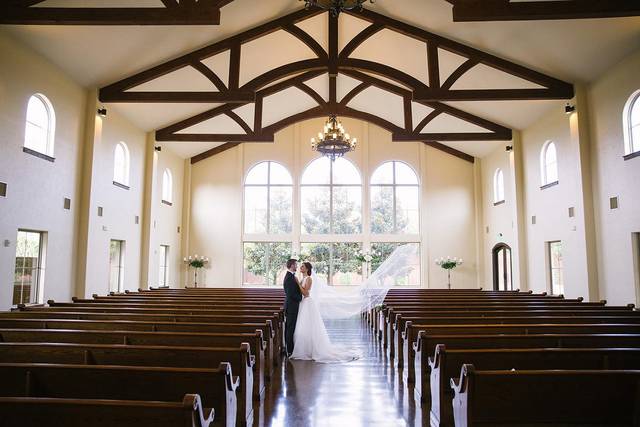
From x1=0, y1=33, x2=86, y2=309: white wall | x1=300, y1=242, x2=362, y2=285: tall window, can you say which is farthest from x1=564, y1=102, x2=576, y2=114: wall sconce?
x1=0, y1=33, x2=86, y2=309: white wall

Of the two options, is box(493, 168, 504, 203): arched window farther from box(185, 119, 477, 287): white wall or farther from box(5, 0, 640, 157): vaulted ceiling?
box(5, 0, 640, 157): vaulted ceiling

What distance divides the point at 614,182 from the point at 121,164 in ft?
34.6

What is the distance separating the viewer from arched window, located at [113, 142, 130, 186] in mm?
10922

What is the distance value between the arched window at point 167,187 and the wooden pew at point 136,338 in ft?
33.3

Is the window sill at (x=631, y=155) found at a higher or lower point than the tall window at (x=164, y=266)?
higher

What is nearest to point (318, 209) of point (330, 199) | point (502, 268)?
point (330, 199)

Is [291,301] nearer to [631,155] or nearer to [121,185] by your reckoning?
[631,155]

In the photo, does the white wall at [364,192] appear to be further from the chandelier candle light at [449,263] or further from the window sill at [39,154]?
the window sill at [39,154]

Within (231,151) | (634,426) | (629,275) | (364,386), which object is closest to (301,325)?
(364,386)

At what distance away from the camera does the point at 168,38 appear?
8500 mm

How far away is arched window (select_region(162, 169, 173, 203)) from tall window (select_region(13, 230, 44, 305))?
5.82 m

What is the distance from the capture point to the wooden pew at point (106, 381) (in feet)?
8.41

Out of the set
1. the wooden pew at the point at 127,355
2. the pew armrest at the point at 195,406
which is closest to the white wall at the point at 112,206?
the wooden pew at the point at 127,355

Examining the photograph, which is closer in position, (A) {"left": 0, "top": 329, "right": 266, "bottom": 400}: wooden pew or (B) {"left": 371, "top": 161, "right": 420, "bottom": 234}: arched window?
(A) {"left": 0, "top": 329, "right": 266, "bottom": 400}: wooden pew
